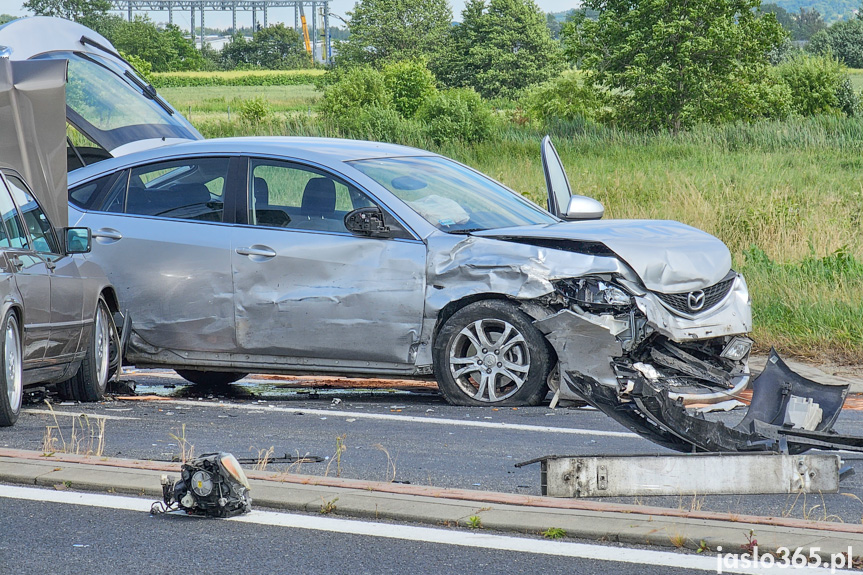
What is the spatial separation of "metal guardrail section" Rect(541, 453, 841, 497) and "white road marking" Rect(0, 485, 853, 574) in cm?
63

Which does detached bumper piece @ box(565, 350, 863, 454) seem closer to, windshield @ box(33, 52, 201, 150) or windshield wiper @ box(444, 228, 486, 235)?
windshield wiper @ box(444, 228, 486, 235)

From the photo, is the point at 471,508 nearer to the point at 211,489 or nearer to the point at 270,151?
the point at 211,489

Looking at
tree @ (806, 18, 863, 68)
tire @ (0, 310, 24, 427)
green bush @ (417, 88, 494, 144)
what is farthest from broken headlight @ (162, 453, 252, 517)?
tree @ (806, 18, 863, 68)

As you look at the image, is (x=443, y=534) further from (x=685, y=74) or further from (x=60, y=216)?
(x=685, y=74)

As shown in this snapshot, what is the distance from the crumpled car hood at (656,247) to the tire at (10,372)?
288 centimetres

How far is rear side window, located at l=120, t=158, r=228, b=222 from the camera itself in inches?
318

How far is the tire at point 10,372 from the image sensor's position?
6.39 meters

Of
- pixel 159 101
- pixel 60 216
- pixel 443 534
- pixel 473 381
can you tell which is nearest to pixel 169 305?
pixel 60 216

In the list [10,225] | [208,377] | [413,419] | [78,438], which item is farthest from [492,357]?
[10,225]

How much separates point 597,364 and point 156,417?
270cm

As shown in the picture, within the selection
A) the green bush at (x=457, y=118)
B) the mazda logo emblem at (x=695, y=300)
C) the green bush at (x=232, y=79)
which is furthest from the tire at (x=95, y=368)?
the green bush at (x=232, y=79)

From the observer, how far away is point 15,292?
659cm

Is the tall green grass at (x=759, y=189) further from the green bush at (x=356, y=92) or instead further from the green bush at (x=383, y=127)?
the green bush at (x=356, y=92)

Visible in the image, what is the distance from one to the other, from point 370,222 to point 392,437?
1.71 metres
